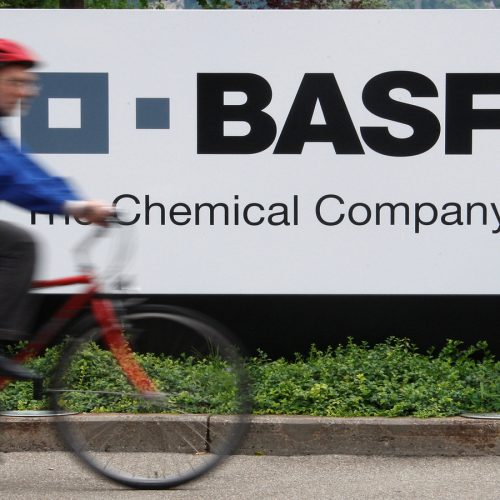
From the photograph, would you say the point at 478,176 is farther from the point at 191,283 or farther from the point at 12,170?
the point at 12,170

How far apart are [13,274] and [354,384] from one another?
2697 millimetres

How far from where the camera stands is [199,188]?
7148 millimetres

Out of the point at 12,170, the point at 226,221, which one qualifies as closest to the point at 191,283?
the point at 226,221

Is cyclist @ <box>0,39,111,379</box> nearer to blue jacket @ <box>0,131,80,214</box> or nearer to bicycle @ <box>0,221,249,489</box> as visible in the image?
blue jacket @ <box>0,131,80,214</box>

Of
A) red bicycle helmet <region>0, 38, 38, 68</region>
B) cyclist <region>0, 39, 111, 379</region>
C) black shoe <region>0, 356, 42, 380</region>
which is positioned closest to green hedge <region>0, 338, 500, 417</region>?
black shoe <region>0, 356, 42, 380</region>

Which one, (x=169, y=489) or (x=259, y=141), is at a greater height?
(x=259, y=141)

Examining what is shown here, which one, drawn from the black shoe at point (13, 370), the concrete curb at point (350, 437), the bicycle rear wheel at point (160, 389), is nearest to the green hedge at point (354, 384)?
the bicycle rear wheel at point (160, 389)

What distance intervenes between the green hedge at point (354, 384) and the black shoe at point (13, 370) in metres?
0.34

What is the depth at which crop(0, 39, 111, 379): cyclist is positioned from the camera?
162 inches

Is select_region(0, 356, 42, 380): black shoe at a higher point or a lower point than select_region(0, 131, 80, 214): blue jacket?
lower

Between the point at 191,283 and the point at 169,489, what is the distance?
2753 millimetres

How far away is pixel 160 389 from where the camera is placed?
4.62 metres

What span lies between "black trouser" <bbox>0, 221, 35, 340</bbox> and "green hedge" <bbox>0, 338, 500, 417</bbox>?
0.54 meters

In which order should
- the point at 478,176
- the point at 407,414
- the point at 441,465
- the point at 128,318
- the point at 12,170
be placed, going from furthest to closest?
the point at 478,176 → the point at 407,414 → the point at 441,465 → the point at 128,318 → the point at 12,170
